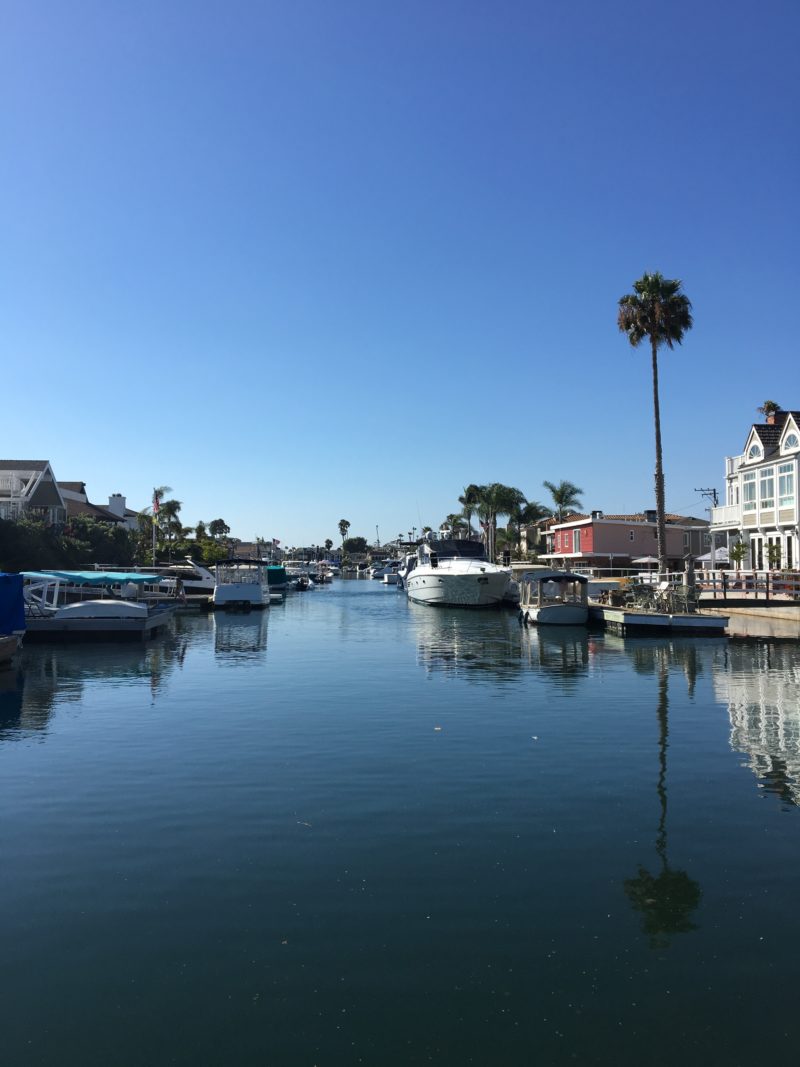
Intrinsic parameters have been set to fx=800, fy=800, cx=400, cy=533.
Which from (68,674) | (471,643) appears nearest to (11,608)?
(68,674)

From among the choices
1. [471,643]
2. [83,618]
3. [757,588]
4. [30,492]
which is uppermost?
[30,492]

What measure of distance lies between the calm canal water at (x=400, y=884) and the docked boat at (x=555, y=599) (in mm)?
22471

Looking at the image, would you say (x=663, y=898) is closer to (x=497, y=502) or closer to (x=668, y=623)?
(x=668, y=623)

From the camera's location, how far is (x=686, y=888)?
8938mm

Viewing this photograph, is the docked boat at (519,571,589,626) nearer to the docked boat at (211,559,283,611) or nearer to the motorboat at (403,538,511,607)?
the motorboat at (403,538,511,607)

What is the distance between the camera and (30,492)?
7606cm

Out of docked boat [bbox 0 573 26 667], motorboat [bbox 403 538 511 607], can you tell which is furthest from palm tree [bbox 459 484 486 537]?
docked boat [bbox 0 573 26 667]

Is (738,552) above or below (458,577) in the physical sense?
above

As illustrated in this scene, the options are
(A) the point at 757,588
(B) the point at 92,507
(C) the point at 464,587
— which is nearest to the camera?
(A) the point at 757,588

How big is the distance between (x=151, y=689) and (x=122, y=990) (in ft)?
58.9

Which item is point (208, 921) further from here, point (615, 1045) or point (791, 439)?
point (791, 439)

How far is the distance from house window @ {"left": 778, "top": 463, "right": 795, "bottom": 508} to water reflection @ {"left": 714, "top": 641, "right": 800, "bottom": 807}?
20219 mm

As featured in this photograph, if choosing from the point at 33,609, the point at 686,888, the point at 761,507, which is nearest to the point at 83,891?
the point at 686,888

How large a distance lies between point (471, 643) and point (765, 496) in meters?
28.1
